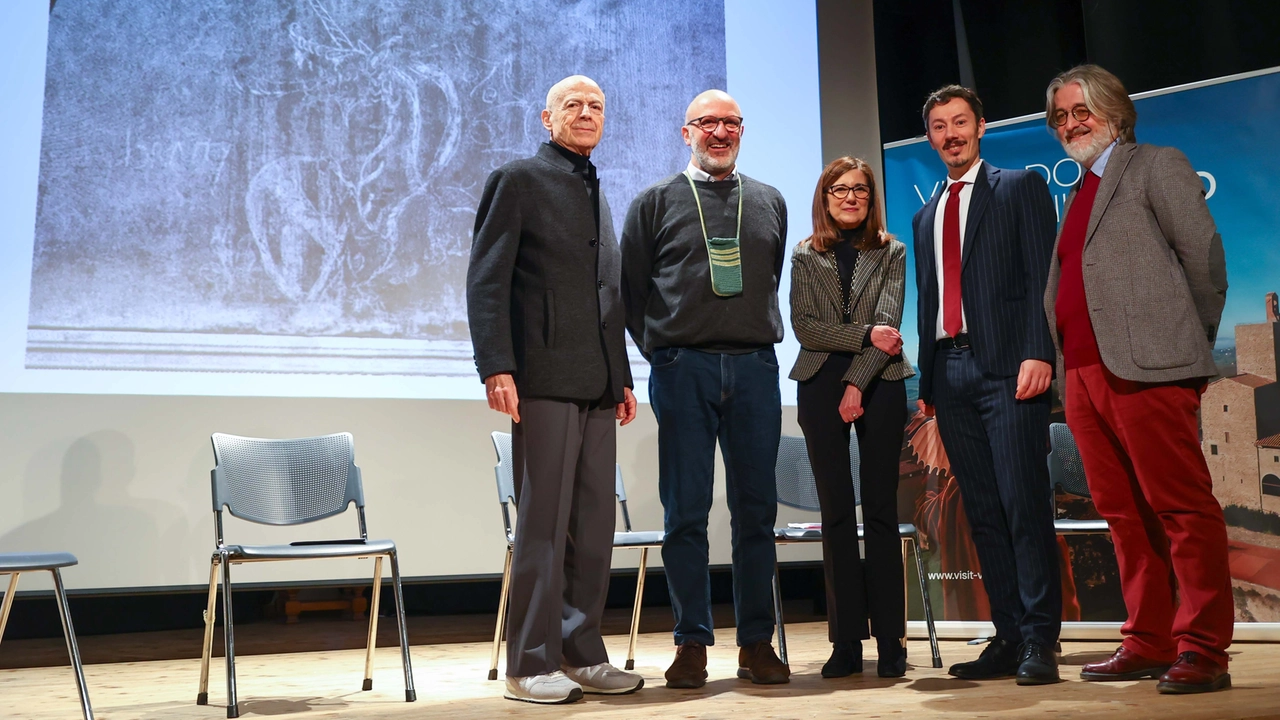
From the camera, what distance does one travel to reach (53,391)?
362 centimetres

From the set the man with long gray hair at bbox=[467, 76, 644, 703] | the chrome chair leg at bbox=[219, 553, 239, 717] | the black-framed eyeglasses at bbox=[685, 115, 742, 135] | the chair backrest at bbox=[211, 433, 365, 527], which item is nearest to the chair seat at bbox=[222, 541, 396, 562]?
the chrome chair leg at bbox=[219, 553, 239, 717]

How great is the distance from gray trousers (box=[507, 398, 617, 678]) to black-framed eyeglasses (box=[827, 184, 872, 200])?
0.85 m

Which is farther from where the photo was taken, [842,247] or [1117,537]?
[842,247]

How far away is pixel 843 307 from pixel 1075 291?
59cm

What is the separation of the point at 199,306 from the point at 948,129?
9.10ft

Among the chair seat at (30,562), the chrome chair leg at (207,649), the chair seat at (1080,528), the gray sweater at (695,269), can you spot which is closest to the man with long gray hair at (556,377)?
the gray sweater at (695,269)

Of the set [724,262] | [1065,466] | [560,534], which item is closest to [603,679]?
[560,534]

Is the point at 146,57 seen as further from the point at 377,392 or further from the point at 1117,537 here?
the point at 1117,537

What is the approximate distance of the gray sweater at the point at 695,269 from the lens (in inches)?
103

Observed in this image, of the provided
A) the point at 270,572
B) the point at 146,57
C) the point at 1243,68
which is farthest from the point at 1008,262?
the point at 146,57

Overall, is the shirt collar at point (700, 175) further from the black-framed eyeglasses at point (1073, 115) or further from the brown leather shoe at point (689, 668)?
the brown leather shoe at point (689, 668)

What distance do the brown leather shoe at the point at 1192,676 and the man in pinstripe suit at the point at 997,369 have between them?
0.25m

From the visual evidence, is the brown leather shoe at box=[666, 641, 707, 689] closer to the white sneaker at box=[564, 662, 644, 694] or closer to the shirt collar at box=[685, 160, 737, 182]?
the white sneaker at box=[564, 662, 644, 694]

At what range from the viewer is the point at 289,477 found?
3180 millimetres
